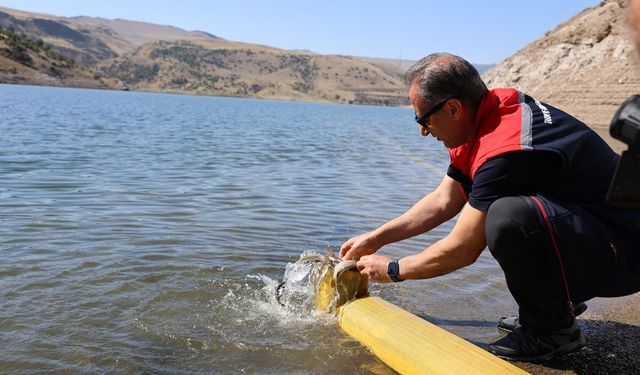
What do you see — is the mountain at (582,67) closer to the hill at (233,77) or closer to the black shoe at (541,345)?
the black shoe at (541,345)

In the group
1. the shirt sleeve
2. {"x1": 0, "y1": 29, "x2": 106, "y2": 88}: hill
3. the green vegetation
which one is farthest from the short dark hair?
the green vegetation

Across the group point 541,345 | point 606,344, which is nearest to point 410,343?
point 541,345

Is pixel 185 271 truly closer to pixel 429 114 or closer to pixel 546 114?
pixel 429 114

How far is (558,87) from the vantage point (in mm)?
37156

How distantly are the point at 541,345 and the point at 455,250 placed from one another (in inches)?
32.5

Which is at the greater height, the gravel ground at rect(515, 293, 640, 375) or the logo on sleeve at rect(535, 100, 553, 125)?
the logo on sleeve at rect(535, 100, 553, 125)

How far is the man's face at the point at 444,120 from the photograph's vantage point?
3.40m

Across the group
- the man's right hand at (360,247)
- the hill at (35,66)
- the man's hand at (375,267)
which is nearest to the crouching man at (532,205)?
the man's hand at (375,267)

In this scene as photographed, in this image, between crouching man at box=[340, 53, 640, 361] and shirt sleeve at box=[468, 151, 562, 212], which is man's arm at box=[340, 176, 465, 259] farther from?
shirt sleeve at box=[468, 151, 562, 212]

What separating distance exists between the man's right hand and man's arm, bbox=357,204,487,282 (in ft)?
1.85

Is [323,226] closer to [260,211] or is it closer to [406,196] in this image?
[260,211]

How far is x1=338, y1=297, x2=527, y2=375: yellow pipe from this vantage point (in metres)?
3.15

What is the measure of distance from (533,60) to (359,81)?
153m

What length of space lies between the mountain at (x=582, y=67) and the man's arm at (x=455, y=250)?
85.9 feet
